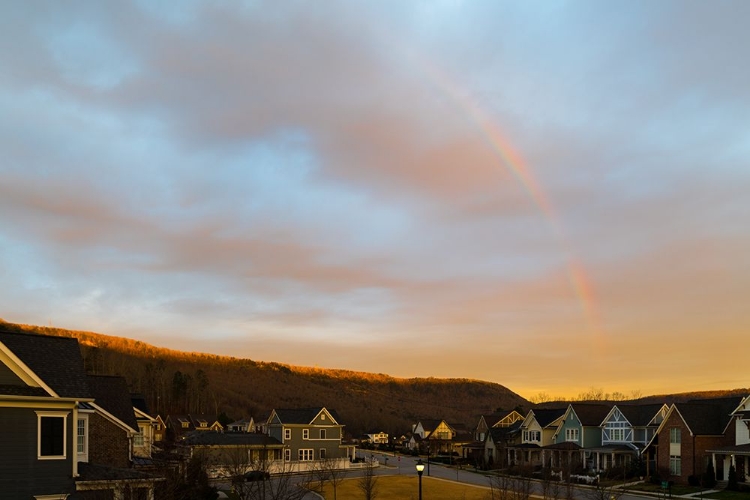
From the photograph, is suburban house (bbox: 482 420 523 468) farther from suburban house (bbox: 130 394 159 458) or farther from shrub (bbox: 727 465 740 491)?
suburban house (bbox: 130 394 159 458)

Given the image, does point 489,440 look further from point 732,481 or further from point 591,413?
point 732,481

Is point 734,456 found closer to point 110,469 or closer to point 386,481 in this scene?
point 386,481

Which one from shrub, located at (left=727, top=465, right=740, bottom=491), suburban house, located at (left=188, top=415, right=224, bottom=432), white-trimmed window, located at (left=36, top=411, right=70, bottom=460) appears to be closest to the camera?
white-trimmed window, located at (left=36, top=411, right=70, bottom=460)

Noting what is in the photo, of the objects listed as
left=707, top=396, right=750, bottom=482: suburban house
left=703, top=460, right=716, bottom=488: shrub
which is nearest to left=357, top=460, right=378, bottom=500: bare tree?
left=703, top=460, right=716, bottom=488: shrub

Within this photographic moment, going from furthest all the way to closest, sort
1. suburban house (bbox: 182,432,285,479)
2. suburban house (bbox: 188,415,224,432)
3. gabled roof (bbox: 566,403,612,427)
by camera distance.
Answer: suburban house (bbox: 188,415,224,432) < gabled roof (bbox: 566,403,612,427) < suburban house (bbox: 182,432,285,479)

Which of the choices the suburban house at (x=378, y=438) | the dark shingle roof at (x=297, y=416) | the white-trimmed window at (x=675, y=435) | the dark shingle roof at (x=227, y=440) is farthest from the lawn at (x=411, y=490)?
the suburban house at (x=378, y=438)

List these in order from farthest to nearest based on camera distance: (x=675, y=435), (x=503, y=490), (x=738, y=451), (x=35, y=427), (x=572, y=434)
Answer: (x=572, y=434)
(x=675, y=435)
(x=738, y=451)
(x=503, y=490)
(x=35, y=427)

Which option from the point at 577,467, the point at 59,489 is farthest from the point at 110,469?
the point at 577,467

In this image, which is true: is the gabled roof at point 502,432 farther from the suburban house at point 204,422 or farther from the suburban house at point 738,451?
the suburban house at point 204,422

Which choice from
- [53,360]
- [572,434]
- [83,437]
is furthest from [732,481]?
[53,360]
